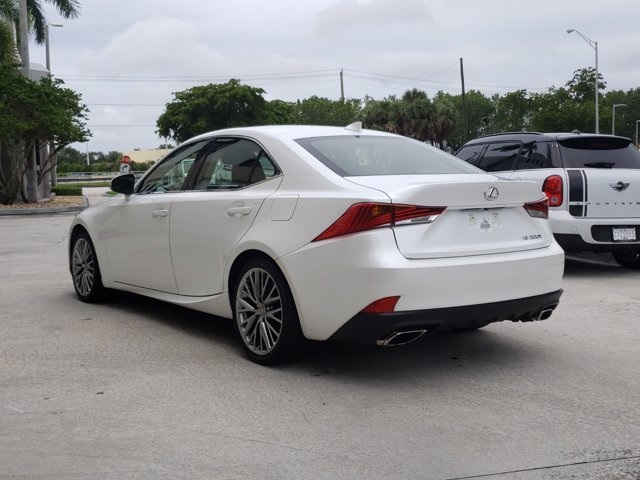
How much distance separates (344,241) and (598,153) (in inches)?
225

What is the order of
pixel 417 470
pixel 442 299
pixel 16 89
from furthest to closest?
pixel 16 89, pixel 442 299, pixel 417 470

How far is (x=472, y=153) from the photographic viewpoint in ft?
34.7

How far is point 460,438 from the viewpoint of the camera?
376 centimetres

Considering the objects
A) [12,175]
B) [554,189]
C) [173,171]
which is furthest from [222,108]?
[173,171]

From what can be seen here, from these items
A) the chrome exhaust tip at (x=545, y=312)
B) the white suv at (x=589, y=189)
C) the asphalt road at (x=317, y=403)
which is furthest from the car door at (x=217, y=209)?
the white suv at (x=589, y=189)

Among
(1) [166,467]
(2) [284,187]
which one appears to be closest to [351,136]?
(2) [284,187]

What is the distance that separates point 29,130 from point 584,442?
2263cm

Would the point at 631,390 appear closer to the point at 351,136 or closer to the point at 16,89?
the point at 351,136

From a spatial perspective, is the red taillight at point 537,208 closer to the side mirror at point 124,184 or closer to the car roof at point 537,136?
the side mirror at point 124,184

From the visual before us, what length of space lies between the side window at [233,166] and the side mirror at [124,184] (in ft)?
3.27

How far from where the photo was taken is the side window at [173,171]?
20.0 feet

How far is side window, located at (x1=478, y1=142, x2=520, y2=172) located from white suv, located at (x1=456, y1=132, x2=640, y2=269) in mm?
435

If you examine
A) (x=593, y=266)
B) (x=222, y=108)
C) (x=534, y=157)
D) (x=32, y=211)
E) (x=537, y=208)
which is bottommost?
(x=593, y=266)

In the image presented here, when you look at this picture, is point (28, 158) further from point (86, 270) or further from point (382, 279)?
point (382, 279)
